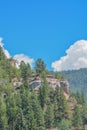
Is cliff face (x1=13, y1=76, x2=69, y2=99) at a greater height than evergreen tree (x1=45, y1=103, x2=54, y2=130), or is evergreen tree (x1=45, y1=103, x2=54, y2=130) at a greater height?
cliff face (x1=13, y1=76, x2=69, y2=99)

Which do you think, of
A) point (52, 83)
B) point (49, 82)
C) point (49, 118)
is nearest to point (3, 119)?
point (49, 118)

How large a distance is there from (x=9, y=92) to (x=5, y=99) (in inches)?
378

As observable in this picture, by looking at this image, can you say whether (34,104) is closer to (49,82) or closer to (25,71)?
(49,82)

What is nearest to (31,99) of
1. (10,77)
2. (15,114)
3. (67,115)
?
(15,114)

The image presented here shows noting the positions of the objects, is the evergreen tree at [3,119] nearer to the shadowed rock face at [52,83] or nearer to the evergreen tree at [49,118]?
the evergreen tree at [49,118]

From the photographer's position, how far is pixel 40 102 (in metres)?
167

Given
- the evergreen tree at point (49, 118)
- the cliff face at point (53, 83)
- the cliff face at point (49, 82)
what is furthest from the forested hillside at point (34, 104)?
the cliff face at point (53, 83)

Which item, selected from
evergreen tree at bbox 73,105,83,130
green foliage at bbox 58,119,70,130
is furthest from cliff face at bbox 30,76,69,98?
green foliage at bbox 58,119,70,130

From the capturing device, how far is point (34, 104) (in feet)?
498

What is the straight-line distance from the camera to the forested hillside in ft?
484

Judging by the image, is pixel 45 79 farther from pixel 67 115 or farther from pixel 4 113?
pixel 4 113

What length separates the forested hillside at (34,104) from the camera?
14762 cm

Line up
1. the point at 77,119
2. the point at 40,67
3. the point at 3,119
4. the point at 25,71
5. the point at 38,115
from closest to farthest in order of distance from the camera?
1. the point at 3,119
2. the point at 38,115
3. the point at 77,119
4. the point at 25,71
5. the point at 40,67

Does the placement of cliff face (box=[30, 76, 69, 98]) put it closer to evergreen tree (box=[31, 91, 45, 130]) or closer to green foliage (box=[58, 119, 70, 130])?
green foliage (box=[58, 119, 70, 130])
